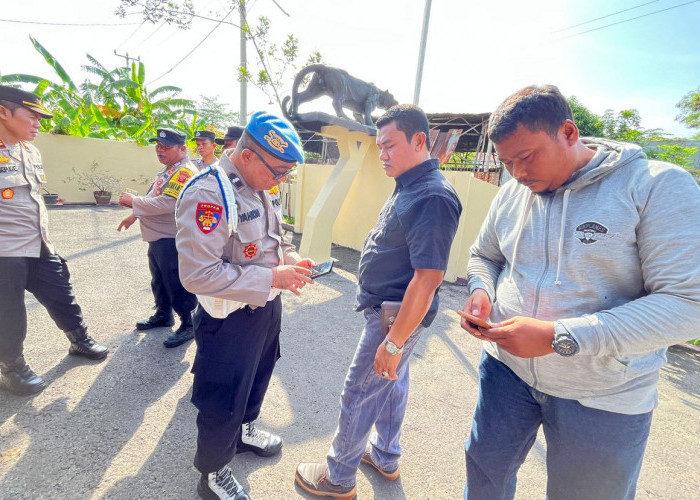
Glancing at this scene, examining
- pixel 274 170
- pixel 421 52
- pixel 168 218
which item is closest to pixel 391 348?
pixel 274 170

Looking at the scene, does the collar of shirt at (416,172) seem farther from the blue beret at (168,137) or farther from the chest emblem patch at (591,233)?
the blue beret at (168,137)

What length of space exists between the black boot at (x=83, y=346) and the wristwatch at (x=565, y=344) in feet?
11.3

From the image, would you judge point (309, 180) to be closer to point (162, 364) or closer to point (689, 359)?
point (162, 364)

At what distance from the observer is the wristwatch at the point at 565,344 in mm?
964

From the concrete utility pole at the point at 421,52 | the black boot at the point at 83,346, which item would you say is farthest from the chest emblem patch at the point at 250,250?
the concrete utility pole at the point at 421,52

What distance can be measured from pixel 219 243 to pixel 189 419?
5.49ft

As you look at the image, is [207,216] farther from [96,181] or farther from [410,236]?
[96,181]

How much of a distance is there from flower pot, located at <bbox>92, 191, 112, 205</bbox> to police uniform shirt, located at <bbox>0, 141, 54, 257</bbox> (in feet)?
31.0

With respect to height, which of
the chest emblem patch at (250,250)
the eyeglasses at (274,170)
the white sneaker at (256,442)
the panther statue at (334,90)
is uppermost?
the panther statue at (334,90)

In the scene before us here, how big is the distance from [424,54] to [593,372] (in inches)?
315

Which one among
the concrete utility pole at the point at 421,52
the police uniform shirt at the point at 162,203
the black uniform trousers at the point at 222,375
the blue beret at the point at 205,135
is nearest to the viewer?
the black uniform trousers at the point at 222,375

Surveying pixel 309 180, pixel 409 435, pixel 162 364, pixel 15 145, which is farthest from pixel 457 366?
pixel 309 180

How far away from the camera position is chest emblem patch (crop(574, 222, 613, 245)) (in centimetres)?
106

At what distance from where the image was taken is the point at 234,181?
5.01 feet
